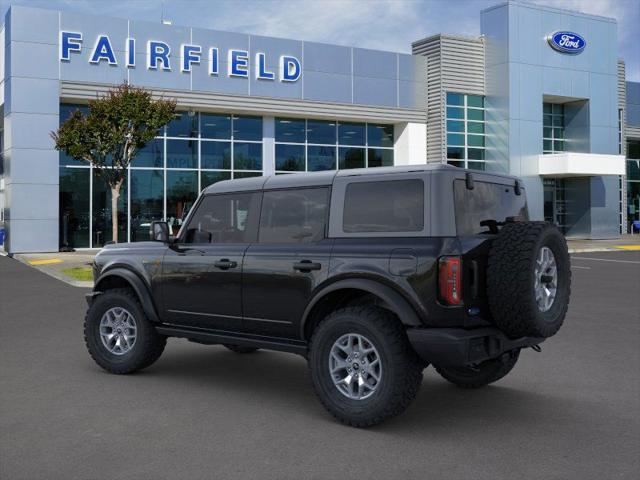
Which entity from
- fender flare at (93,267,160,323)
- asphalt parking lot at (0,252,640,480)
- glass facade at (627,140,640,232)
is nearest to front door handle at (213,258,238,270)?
fender flare at (93,267,160,323)

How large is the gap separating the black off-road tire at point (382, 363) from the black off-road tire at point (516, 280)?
701 mm

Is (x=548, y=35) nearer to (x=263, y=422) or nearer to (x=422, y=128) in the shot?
(x=422, y=128)

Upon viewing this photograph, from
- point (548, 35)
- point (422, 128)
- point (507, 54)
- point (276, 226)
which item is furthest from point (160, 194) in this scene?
point (276, 226)

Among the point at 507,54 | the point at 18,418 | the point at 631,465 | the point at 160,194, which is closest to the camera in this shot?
the point at 631,465

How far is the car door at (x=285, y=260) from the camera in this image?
569 cm

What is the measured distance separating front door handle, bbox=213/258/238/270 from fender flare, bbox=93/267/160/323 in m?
0.92

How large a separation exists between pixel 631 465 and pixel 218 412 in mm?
2946

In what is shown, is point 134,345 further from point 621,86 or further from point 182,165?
point 621,86

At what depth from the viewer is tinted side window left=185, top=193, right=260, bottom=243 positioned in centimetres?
635

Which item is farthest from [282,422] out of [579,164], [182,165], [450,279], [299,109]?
[579,164]

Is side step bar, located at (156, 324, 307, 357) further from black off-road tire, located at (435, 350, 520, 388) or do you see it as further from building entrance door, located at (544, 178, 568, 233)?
building entrance door, located at (544, 178, 568, 233)

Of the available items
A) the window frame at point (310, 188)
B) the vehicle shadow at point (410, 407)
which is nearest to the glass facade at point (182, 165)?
Answer: the vehicle shadow at point (410, 407)

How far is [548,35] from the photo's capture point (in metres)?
33.4

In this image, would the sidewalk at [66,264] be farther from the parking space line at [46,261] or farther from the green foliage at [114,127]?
the green foliage at [114,127]
